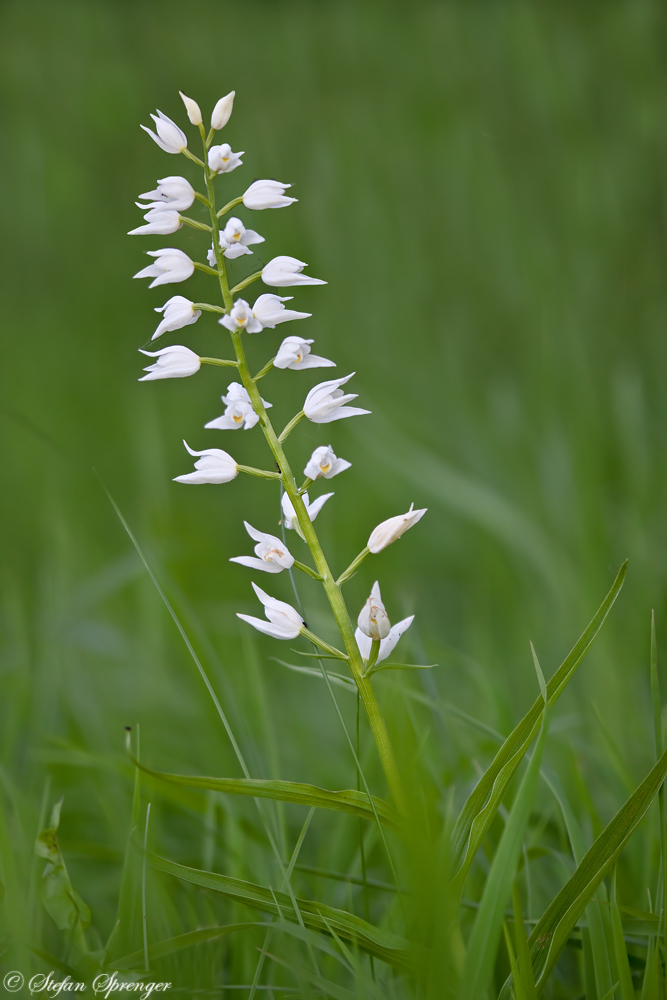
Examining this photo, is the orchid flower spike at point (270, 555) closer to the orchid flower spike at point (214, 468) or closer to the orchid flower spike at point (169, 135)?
the orchid flower spike at point (214, 468)

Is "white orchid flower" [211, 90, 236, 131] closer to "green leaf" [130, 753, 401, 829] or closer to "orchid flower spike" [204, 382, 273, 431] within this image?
"orchid flower spike" [204, 382, 273, 431]

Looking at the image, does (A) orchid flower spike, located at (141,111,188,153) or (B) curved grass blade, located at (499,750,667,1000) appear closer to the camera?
(B) curved grass blade, located at (499,750,667,1000)

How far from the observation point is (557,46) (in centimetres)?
381

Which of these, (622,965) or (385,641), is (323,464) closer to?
(385,641)

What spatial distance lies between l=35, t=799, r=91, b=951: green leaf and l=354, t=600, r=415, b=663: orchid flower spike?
0.36 meters

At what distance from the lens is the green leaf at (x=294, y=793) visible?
0.60m

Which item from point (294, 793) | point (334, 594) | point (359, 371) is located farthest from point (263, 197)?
point (359, 371)

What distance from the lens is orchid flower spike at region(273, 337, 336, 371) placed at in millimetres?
757

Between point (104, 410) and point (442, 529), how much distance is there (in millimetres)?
1834

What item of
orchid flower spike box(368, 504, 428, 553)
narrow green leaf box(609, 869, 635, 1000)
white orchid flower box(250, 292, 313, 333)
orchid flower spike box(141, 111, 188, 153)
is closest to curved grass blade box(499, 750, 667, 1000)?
narrow green leaf box(609, 869, 635, 1000)

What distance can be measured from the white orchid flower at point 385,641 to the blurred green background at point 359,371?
394 millimetres

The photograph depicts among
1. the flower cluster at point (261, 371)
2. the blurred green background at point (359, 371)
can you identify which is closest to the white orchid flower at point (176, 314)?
the flower cluster at point (261, 371)

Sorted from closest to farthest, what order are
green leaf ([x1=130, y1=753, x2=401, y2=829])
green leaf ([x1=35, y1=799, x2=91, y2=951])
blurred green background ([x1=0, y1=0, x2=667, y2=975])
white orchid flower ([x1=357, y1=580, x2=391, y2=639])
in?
green leaf ([x1=130, y1=753, x2=401, y2=829]), white orchid flower ([x1=357, y1=580, x2=391, y2=639]), green leaf ([x1=35, y1=799, x2=91, y2=951]), blurred green background ([x1=0, y1=0, x2=667, y2=975])

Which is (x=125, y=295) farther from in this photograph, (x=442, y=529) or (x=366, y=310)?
(x=442, y=529)
